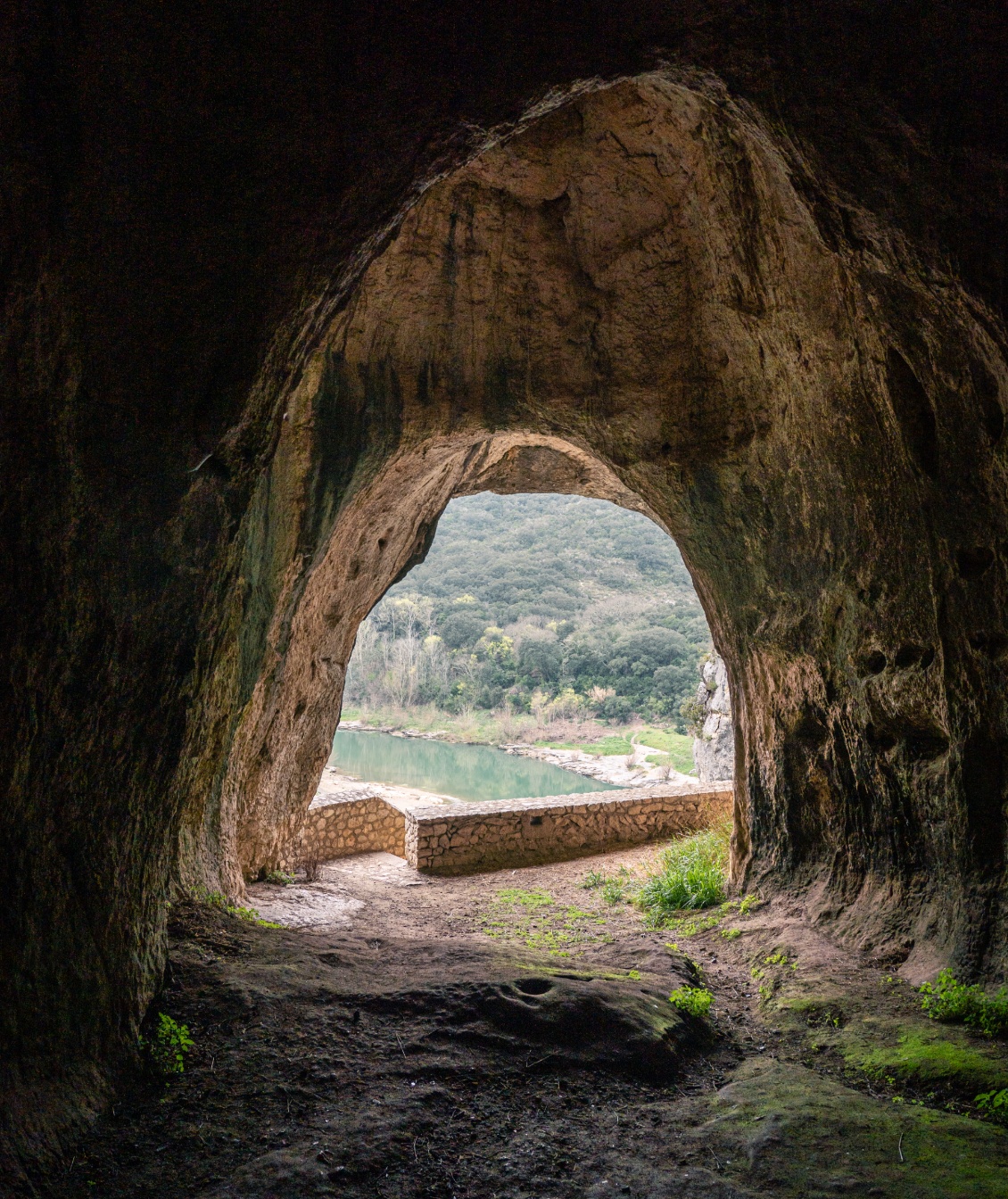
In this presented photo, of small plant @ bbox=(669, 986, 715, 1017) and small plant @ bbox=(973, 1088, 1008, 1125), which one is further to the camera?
small plant @ bbox=(669, 986, 715, 1017)

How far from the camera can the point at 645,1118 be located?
350 cm

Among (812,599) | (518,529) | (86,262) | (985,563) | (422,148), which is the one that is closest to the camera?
(86,262)

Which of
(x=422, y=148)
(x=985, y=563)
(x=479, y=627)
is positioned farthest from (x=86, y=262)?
(x=479, y=627)

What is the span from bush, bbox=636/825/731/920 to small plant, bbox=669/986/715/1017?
3.12 metres

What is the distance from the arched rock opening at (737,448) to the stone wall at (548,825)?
8.58 ft

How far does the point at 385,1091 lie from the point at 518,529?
5164 centimetres

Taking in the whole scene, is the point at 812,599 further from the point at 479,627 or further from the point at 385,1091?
the point at 479,627

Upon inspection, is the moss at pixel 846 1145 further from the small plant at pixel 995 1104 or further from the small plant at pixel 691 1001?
the small plant at pixel 691 1001

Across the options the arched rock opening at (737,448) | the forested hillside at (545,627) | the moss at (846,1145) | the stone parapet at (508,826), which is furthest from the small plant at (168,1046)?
the forested hillside at (545,627)

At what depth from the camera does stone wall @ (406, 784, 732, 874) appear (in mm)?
11234

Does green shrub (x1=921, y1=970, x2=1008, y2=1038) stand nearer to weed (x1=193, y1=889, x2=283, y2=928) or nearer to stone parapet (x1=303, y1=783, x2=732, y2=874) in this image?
weed (x1=193, y1=889, x2=283, y2=928)

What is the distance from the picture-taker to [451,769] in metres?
30.2

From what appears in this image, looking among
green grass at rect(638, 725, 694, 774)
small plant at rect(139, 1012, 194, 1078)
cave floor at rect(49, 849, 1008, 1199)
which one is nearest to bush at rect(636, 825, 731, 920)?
cave floor at rect(49, 849, 1008, 1199)

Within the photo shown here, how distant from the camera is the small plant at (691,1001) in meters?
4.64
